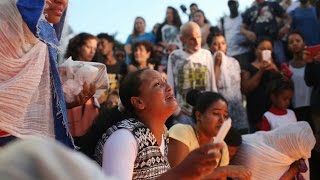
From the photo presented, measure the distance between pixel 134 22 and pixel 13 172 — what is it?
788 cm

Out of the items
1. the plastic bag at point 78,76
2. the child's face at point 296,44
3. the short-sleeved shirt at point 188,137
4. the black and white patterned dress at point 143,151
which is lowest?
the short-sleeved shirt at point 188,137

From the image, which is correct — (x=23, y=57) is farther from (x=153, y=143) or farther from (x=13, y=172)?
(x=13, y=172)

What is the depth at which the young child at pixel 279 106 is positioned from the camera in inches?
221

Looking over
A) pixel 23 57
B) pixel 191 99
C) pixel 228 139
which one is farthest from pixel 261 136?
pixel 23 57

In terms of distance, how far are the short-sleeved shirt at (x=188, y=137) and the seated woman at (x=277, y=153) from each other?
0.40 metres

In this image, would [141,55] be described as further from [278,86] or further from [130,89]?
[130,89]

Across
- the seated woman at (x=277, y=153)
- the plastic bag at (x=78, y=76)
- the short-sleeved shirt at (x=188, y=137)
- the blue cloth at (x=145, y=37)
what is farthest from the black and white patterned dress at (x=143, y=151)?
the blue cloth at (x=145, y=37)

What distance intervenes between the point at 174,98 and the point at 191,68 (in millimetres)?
2927

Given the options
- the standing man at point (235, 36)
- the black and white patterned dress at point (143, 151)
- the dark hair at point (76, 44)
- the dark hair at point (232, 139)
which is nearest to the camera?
the black and white patterned dress at point (143, 151)

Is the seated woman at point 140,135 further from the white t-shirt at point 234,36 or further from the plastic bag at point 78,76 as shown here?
the white t-shirt at point 234,36

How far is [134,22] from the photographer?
8.69 m

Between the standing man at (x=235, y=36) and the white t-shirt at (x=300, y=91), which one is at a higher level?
the standing man at (x=235, y=36)

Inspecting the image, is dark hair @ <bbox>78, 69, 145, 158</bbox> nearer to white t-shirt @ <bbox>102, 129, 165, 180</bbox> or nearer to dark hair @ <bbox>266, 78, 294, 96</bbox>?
white t-shirt @ <bbox>102, 129, 165, 180</bbox>

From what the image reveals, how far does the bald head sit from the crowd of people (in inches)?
0.5
